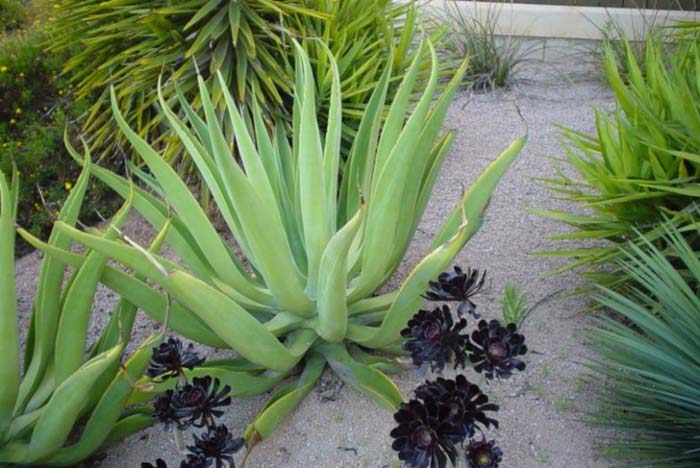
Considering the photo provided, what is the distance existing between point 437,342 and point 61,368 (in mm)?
1296

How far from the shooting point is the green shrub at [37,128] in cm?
→ 484

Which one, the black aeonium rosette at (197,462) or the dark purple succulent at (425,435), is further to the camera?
the black aeonium rosette at (197,462)

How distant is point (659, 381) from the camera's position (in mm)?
2496

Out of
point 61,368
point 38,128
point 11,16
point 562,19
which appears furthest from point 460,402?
point 11,16

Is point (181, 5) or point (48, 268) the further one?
point (181, 5)

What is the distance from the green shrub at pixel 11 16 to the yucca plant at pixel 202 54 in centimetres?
287

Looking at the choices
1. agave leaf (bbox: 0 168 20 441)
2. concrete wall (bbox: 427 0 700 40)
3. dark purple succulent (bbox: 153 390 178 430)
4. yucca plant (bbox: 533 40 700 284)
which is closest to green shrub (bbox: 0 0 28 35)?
concrete wall (bbox: 427 0 700 40)

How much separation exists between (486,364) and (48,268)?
1.58 m

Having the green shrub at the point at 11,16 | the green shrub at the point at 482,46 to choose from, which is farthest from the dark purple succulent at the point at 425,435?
the green shrub at the point at 11,16

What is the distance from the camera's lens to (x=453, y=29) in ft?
20.3

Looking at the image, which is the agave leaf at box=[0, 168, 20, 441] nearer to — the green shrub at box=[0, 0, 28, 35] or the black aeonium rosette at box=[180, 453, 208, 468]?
the black aeonium rosette at box=[180, 453, 208, 468]

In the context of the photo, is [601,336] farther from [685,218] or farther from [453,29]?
[453,29]

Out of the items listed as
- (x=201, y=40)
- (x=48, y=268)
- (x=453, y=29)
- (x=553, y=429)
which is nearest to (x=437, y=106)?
(x=553, y=429)

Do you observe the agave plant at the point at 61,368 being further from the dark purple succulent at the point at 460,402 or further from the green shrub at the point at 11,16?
the green shrub at the point at 11,16
